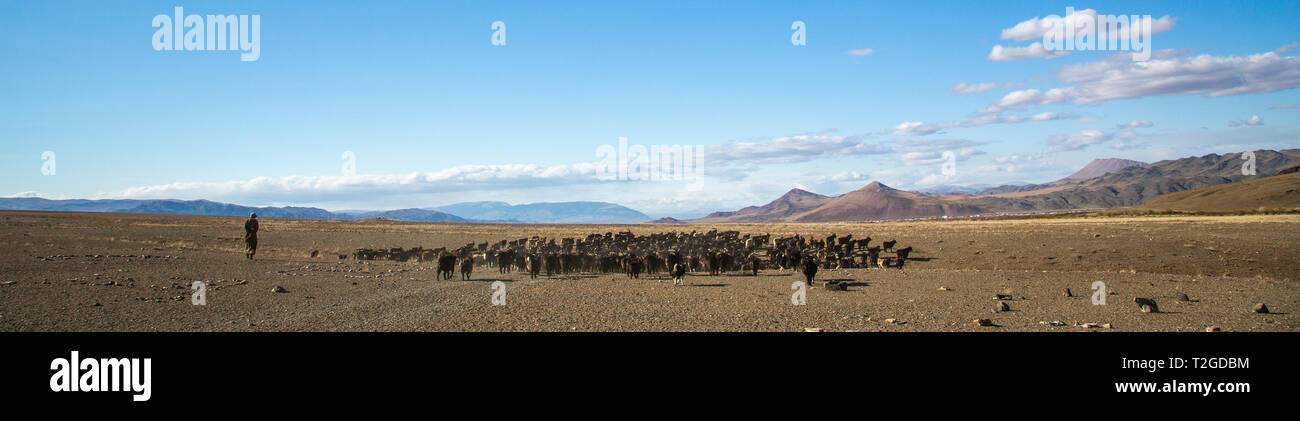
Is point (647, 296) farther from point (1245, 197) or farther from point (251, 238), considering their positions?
point (1245, 197)

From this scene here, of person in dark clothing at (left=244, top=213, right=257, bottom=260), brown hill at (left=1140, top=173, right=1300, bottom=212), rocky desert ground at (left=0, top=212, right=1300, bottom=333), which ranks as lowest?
rocky desert ground at (left=0, top=212, right=1300, bottom=333)

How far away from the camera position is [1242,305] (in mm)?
12844

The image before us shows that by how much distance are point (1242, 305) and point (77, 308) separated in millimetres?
20615

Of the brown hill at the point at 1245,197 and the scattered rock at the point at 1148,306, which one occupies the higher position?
the brown hill at the point at 1245,197

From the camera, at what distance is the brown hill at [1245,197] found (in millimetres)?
79000

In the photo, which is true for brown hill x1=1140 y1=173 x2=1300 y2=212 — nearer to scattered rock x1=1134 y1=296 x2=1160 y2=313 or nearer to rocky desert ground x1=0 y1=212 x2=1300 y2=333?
rocky desert ground x1=0 y1=212 x2=1300 y2=333

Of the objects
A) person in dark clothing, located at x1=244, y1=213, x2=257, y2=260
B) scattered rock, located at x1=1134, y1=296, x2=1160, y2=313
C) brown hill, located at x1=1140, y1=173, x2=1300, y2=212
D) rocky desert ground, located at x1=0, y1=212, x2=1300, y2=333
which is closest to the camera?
rocky desert ground, located at x1=0, y1=212, x2=1300, y2=333

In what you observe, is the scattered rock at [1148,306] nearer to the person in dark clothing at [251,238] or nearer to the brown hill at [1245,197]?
the person in dark clothing at [251,238]

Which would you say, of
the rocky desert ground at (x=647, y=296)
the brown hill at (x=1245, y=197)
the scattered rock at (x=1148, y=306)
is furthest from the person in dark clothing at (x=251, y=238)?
the brown hill at (x=1245, y=197)

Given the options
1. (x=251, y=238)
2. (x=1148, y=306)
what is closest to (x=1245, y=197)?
(x=1148, y=306)

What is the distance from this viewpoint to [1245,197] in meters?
86.2

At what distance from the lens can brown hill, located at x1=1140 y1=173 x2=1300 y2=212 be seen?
79.0 m

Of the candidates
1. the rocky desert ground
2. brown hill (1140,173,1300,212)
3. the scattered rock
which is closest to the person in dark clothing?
the rocky desert ground
